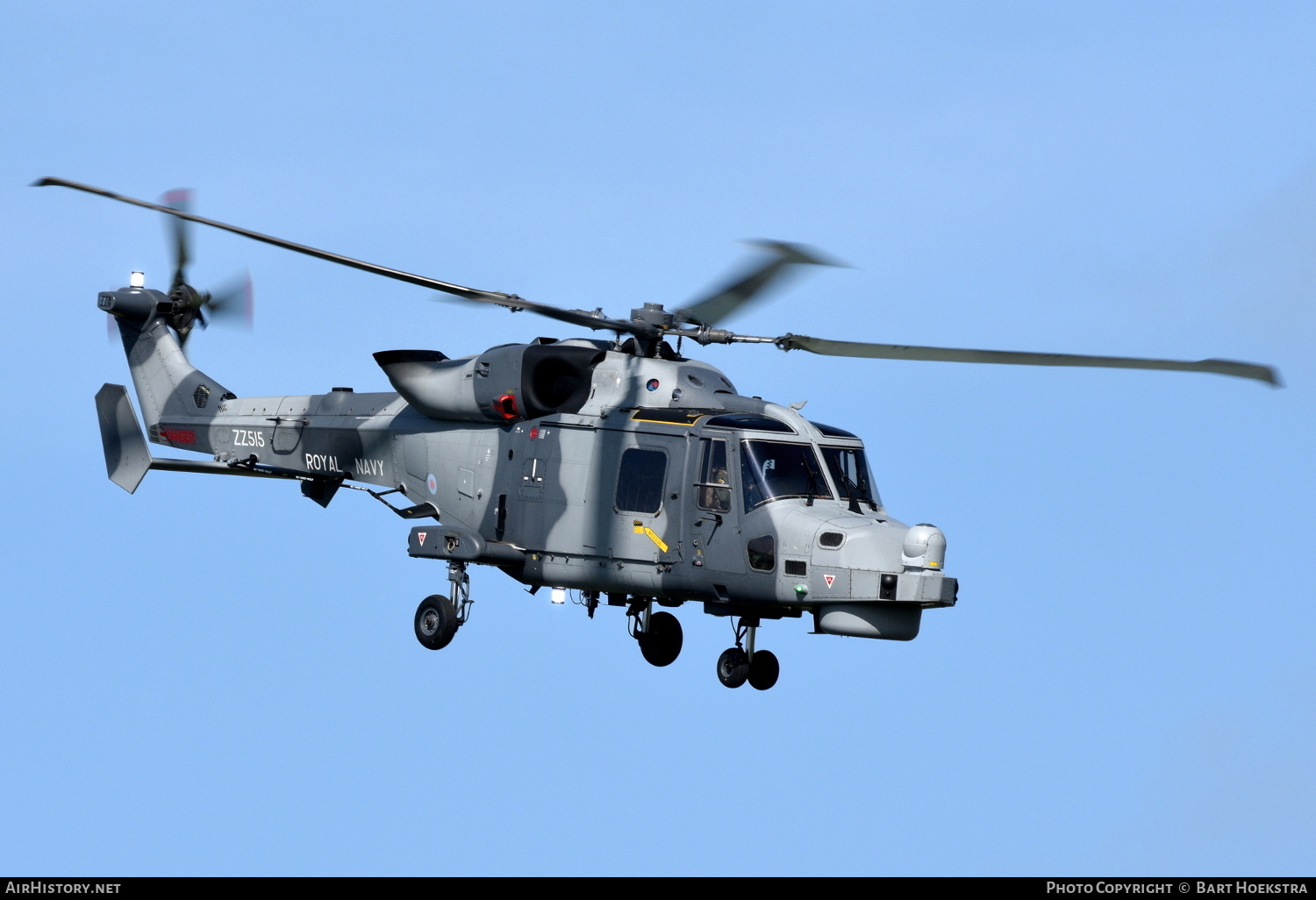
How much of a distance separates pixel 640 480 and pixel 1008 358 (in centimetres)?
463

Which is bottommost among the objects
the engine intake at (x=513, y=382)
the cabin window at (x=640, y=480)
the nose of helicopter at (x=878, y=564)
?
the nose of helicopter at (x=878, y=564)

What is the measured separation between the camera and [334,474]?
23.5 metres

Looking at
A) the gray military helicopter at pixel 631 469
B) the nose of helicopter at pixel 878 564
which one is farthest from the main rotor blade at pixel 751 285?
the nose of helicopter at pixel 878 564

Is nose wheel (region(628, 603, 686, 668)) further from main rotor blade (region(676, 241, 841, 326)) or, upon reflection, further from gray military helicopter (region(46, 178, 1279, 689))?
main rotor blade (region(676, 241, 841, 326))

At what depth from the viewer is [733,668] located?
66.6ft

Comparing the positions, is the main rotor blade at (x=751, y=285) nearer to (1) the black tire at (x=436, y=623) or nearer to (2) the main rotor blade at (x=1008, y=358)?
(2) the main rotor blade at (x=1008, y=358)

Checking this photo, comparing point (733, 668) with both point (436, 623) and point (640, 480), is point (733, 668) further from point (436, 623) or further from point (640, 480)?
point (436, 623)

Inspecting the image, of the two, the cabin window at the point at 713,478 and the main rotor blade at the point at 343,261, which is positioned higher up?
the main rotor blade at the point at 343,261

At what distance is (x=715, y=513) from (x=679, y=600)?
1363 millimetres

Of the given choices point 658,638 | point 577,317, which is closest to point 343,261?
point 577,317

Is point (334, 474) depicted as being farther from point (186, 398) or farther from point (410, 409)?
point (186, 398)

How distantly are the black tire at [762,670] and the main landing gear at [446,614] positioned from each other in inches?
146

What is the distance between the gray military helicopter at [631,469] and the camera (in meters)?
18.5
